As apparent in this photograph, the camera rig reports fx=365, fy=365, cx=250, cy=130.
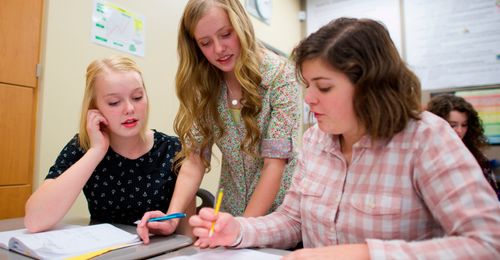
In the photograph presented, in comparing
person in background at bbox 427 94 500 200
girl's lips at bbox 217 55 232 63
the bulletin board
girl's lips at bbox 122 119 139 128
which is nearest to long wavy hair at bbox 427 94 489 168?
person in background at bbox 427 94 500 200

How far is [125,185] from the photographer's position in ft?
4.25

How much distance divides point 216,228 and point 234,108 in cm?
58

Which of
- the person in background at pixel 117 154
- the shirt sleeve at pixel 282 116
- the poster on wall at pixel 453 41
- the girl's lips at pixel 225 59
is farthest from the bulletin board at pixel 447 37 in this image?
the person in background at pixel 117 154

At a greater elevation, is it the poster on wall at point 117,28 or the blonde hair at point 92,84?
the poster on wall at point 117,28

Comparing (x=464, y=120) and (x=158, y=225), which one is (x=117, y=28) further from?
(x=464, y=120)

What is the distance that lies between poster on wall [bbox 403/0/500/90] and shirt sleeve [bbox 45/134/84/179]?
2.83m

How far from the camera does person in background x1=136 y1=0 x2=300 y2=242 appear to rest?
46.1 inches

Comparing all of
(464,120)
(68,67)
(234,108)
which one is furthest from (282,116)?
(464,120)

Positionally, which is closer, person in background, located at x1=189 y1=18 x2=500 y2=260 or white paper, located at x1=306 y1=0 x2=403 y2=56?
person in background, located at x1=189 y1=18 x2=500 y2=260

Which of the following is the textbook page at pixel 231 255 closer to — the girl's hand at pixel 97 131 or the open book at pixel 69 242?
the open book at pixel 69 242

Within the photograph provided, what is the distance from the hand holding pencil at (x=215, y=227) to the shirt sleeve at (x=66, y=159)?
2.00 ft

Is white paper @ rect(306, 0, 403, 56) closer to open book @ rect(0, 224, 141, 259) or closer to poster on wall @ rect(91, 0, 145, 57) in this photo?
poster on wall @ rect(91, 0, 145, 57)

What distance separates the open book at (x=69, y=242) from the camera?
2.57 feet

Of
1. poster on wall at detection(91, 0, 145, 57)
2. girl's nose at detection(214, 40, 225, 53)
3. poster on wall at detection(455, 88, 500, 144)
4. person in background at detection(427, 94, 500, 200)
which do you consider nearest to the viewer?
girl's nose at detection(214, 40, 225, 53)
